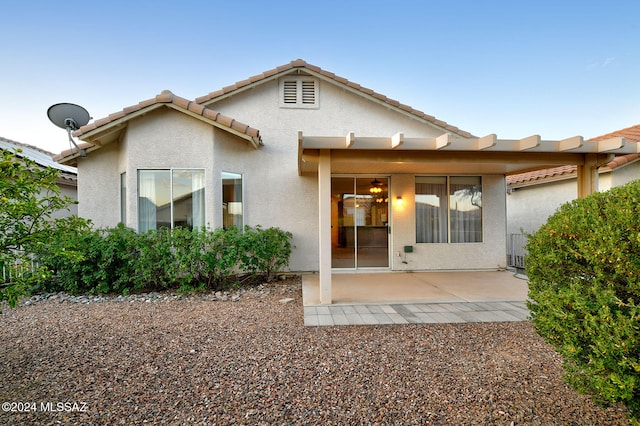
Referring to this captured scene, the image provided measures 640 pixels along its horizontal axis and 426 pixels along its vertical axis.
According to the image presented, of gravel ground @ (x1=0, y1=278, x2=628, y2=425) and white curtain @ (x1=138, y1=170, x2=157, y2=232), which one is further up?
white curtain @ (x1=138, y1=170, x2=157, y2=232)

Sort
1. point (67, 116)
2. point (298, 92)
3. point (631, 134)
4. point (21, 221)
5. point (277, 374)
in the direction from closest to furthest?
point (277, 374) < point (21, 221) < point (67, 116) < point (298, 92) < point (631, 134)

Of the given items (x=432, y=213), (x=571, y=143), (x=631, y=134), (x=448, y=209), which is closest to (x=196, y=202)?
(x=432, y=213)

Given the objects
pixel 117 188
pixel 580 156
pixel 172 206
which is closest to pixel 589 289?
pixel 580 156

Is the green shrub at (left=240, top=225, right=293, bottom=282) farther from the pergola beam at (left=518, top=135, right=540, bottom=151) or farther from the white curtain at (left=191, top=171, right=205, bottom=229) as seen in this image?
the pergola beam at (left=518, top=135, right=540, bottom=151)

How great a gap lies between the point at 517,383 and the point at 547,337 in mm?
929

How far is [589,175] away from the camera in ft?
19.3

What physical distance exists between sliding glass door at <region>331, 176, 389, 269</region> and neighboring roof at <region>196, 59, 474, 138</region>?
226cm

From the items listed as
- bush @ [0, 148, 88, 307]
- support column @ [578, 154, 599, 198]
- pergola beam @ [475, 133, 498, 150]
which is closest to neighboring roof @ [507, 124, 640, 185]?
support column @ [578, 154, 599, 198]

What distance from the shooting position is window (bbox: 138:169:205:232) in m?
7.49

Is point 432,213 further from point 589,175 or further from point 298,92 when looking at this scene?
point 298,92

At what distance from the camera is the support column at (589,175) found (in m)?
A: 5.85

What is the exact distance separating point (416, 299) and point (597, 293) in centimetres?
407

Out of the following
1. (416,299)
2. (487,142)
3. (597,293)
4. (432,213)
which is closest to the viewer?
(597,293)

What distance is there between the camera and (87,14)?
9164mm
